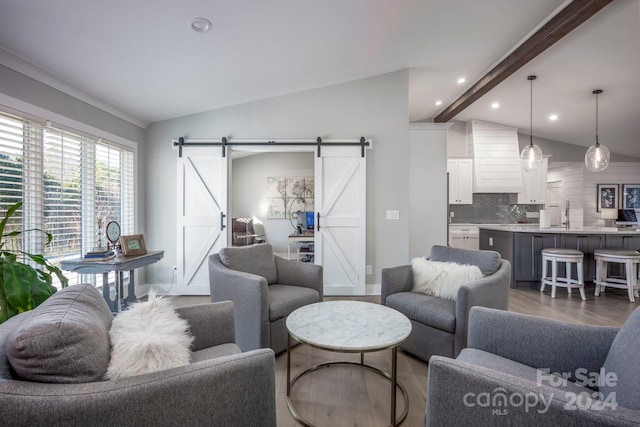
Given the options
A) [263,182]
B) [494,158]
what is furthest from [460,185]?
[263,182]

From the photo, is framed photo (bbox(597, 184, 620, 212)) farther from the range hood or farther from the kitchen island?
the kitchen island

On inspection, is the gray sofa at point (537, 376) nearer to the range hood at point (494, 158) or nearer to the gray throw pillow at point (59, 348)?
the gray throw pillow at point (59, 348)

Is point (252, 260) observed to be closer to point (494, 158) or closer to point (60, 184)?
point (60, 184)

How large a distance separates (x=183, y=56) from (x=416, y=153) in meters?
3.32

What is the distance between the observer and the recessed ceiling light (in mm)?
2281

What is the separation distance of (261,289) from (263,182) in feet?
17.5

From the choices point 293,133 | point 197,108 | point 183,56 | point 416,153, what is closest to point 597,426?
point 183,56

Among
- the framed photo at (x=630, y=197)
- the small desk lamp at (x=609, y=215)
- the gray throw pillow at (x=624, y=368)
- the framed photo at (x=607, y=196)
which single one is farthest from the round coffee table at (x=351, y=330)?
the framed photo at (x=630, y=197)

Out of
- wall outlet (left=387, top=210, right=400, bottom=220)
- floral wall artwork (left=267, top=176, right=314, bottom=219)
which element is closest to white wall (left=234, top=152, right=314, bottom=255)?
floral wall artwork (left=267, top=176, right=314, bottom=219)

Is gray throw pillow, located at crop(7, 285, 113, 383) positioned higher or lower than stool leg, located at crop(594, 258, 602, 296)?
higher

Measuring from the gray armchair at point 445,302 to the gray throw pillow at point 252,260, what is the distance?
3.50 ft

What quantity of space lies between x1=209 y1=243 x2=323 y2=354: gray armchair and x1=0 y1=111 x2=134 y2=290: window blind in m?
1.40

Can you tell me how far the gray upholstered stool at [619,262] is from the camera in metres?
3.79

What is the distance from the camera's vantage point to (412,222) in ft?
15.0
